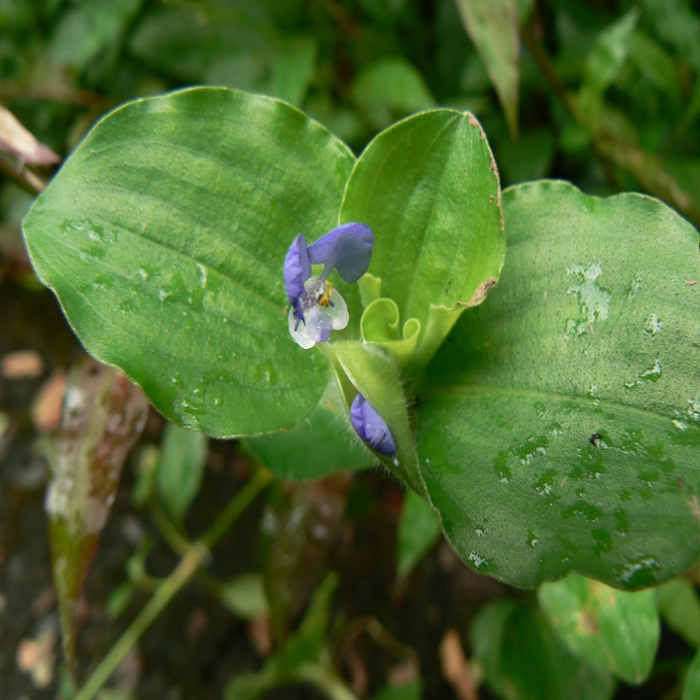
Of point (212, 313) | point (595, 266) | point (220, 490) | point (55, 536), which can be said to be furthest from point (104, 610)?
point (595, 266)

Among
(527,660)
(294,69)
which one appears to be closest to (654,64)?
(294,69)

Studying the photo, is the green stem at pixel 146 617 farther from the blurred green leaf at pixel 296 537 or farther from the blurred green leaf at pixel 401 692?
the blurred green leaf at pixel 401 692

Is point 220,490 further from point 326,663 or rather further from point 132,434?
point 132,434

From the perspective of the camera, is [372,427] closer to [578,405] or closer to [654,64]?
[578,405]

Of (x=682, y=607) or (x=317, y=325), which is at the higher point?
(x=317, y=325)

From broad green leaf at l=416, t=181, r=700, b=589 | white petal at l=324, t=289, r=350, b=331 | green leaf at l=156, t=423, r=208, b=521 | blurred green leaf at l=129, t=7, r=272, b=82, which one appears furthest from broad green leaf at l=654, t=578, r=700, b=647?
blurred green leaf at l=129, t=7, r=272, b=82

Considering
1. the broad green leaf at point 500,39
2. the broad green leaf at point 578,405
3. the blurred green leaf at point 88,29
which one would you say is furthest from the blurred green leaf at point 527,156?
the blurred green leaf at point 88,29
